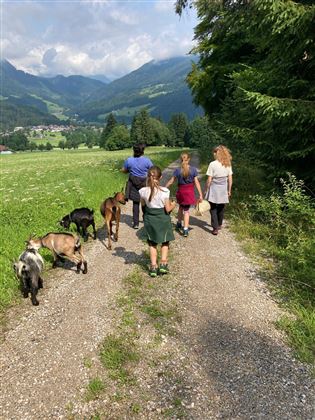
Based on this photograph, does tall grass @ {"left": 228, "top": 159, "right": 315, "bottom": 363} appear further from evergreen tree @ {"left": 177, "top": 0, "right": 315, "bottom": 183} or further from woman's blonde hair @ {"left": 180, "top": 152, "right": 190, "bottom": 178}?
woman's blonde hair @ {"left": 180, "top": 152, "right": 190, "bottom": 178}

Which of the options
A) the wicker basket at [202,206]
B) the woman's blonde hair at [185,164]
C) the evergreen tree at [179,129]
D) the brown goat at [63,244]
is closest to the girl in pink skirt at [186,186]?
the woman's blonde hair at [185,164]

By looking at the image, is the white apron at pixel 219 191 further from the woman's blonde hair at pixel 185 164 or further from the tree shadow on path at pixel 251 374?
the tree shadow on path at pixel 251 374

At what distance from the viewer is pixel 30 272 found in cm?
611

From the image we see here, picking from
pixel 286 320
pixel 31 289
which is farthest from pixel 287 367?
pixel 31 289

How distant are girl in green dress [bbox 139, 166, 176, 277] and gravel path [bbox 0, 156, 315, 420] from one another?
0.95 m

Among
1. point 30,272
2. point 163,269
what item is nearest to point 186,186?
point 163,269

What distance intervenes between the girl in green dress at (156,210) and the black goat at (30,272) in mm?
2436

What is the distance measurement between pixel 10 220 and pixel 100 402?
355 inches

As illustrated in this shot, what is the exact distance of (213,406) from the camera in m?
3.79

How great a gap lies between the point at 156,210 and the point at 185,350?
3.02 m

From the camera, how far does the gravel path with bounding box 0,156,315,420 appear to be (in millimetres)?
3846

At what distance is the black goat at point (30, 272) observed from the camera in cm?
615

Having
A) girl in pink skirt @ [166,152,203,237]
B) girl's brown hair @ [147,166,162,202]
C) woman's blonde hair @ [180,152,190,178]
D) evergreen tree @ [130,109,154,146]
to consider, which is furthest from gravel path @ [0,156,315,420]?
evergreen tree @ [130,109,154,146]

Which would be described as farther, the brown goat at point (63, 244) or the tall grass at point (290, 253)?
the brown goat at point (63, 244)
